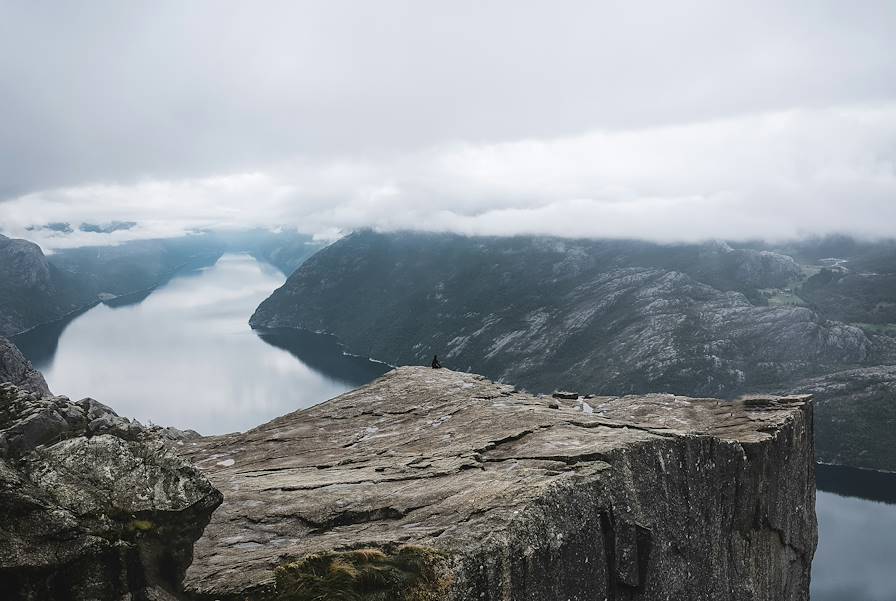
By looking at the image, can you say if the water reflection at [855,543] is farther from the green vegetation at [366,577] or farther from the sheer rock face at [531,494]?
the green vegetation at [366,577]

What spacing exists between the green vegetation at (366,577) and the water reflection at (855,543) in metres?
143

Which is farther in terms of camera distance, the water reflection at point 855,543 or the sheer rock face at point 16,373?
the water reflection at point 855,543

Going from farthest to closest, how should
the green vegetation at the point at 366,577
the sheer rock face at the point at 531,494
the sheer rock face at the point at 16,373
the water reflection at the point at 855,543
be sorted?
the water reflection at the point at 855,543, the sheer rock face at the point at 16,373, the sheer rock face at the point at 531,494, the green vegetation at the point at 366,577

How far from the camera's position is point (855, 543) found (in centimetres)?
14562

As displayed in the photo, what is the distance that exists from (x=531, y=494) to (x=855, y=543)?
178 metres

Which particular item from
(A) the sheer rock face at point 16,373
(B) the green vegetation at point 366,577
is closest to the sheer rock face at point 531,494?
(B) the green vegetation at point 366,577

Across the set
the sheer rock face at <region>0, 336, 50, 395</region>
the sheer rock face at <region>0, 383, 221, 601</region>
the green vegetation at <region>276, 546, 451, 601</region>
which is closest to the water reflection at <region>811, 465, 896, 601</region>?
the green vegetation at <region>276, 546, 451, 601</region>

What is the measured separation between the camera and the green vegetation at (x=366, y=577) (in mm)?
11445

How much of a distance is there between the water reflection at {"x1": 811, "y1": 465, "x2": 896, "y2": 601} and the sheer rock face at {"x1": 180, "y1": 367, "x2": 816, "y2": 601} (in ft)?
401

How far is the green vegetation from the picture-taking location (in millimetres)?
11445

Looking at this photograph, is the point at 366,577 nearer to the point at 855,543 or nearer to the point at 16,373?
the point at 16,373

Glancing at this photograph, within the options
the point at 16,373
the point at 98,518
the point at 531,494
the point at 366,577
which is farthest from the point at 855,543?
the point at 16,373

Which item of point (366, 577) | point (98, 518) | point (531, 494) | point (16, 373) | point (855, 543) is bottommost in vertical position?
point (855, 543)

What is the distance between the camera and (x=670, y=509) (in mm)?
20359
